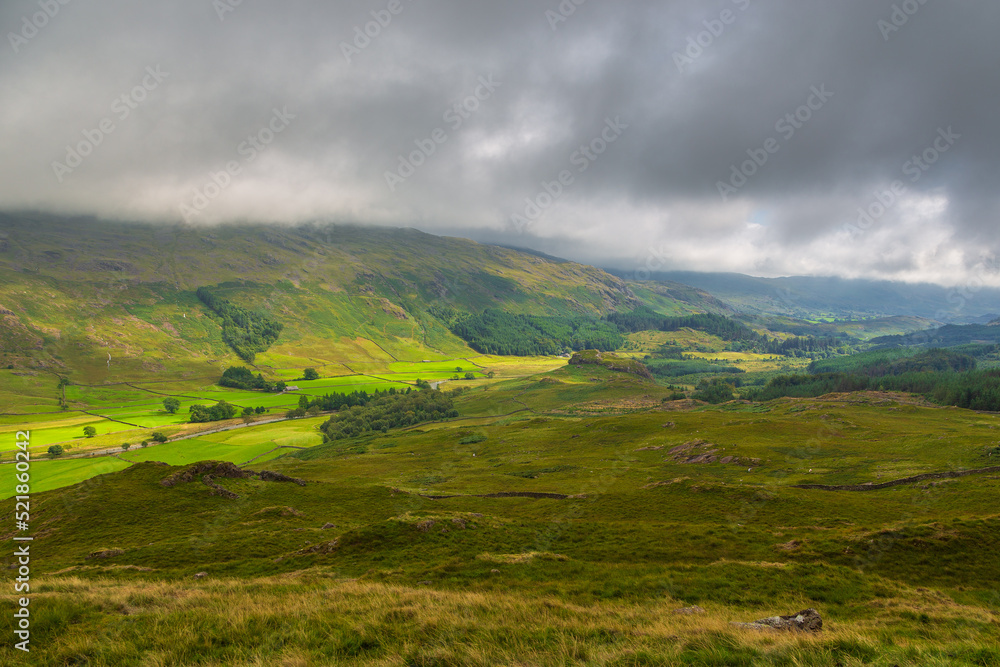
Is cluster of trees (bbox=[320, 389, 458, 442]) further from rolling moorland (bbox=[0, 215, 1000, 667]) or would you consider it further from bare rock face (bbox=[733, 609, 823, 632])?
bare rock face (bbox=[733, 609, 823, 632])

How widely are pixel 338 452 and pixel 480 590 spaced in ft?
410

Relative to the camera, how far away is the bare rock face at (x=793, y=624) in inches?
611

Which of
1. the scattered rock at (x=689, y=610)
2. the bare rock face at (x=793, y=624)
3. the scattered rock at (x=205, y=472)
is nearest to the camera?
the bare rock face at (x=793, y=624)

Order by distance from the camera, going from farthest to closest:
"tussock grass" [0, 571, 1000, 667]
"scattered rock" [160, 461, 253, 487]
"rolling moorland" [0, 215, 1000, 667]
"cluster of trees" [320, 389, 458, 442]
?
"cluster of trees" [320, 389, 458, 442], "scattered rock" [160, 461, 253, 487], "rolling moorland" [0, 215, 1000, 667], "tussock grass" [0, 571, 1000, 667]

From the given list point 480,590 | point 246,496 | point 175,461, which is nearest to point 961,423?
point 480,590

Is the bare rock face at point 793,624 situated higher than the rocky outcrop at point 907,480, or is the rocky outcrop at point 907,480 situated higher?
the bare rock face at point 793,624

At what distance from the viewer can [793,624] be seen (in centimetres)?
1591

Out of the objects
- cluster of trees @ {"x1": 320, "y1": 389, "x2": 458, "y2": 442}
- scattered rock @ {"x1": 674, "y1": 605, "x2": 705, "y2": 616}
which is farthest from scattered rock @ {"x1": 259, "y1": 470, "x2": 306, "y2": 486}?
cluster of trees @ {"x1": 320, "y1": 389, "x2": 458, "y2": 442}

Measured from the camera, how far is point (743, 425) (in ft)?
350

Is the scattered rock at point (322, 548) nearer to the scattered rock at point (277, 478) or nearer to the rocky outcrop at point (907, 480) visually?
the scattered rock at point (277, 478)

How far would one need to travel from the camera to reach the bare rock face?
15.5m

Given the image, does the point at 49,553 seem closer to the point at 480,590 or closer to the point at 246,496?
the point at 246,496

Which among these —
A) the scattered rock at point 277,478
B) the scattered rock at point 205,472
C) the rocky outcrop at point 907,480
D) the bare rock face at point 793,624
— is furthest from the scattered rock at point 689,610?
the scattered rock at point 205,472

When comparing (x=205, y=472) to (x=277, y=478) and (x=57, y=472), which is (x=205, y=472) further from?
(x=57, y=472)
